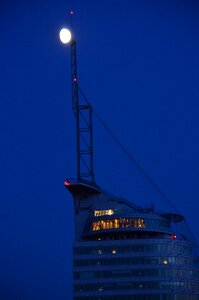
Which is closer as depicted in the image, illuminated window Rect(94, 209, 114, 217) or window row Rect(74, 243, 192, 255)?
window row Rect(74, 243, 192, 255)

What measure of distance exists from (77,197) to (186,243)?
3280 cm

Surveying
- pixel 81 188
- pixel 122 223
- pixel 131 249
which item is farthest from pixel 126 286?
pixel 81 188

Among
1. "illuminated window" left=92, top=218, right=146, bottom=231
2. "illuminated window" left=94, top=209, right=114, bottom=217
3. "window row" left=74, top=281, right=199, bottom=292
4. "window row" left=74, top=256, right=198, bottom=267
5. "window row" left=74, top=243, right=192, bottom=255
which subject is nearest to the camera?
"window row" left=74, top=281, right=199, bottom=292

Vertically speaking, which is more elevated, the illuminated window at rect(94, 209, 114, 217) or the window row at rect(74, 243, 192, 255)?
the illuminated window at rect(94, 209, 114, 217)

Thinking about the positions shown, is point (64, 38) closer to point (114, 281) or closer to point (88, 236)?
point (88, 236)

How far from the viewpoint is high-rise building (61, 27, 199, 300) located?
150 m

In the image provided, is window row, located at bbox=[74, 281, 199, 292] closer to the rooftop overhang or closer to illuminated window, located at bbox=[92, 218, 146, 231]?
illuminated window, located at bbox=[92, 218, 146, 231]

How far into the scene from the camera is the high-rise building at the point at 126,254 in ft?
490

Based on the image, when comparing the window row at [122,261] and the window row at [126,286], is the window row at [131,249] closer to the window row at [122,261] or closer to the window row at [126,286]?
the window row at [122,261]

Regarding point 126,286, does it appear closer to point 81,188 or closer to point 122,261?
point 122,261

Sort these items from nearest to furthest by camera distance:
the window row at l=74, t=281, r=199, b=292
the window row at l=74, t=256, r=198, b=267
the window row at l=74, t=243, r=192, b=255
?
1. the window row at l=74, t=281, r=199, b=292
2. the window row at l=74, t=256, r=198, b=267
3. the window row at l=74, t=243, r=192, b=255

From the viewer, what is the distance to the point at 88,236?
159 meters

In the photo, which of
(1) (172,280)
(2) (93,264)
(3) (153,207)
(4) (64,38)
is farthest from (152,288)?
(4) (64,38)

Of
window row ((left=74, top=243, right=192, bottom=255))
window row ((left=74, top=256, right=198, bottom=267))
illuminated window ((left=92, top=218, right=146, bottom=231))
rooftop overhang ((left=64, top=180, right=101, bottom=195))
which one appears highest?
rooftop overhang ((left=64, top=180, right=101, bottom=195))
